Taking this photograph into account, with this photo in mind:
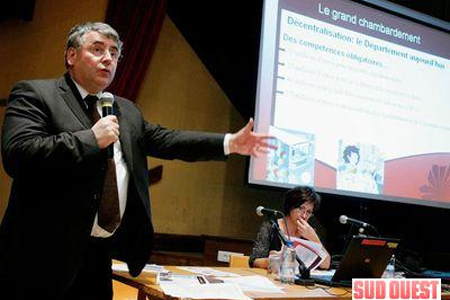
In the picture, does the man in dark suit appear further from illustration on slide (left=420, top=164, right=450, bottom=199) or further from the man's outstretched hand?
illustration on slide (left=420, top=164, right=450, bottom=199)

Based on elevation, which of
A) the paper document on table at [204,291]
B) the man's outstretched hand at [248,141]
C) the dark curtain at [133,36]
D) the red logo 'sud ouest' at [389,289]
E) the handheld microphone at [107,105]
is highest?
the dark curtain at [133,36]

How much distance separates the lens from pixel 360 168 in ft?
13.2

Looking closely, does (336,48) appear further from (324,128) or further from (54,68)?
(54,68)

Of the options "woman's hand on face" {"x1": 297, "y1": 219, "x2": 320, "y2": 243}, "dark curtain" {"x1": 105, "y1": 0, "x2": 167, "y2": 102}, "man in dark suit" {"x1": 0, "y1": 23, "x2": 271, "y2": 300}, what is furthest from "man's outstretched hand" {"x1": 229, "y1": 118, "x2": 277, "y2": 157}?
"dark curtain" {"x1": 105, "y1": 0, "x2": 167, "y2": 102}

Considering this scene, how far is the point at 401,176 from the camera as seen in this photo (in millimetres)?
4215

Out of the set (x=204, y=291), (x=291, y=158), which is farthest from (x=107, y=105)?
(x=291, y=158)

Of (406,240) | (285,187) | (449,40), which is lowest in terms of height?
(406,240)

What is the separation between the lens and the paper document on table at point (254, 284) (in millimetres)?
1896

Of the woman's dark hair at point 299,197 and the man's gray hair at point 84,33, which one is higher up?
the man's gray hair at point 84,33

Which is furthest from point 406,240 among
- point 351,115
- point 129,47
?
point 129,47

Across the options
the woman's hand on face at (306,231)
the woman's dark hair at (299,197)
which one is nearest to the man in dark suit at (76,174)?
the woman's hand on face at (306,231)

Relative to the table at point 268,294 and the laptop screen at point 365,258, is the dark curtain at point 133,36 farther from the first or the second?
the laptop screen at point 365,258

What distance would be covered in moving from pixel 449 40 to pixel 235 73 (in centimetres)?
192

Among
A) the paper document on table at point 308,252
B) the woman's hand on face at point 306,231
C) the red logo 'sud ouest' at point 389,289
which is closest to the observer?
the red logo 'sud ouest' at point 389,289
